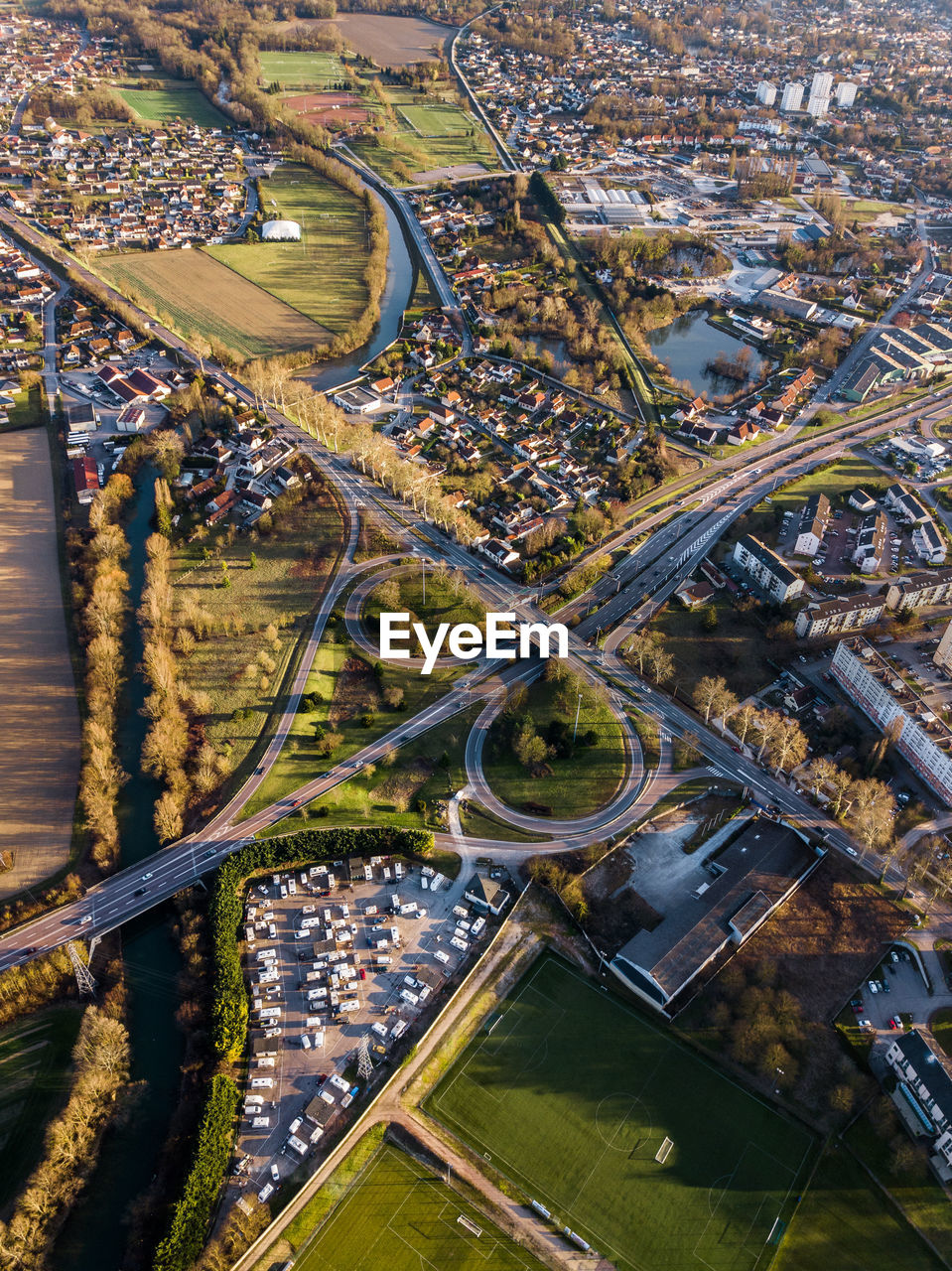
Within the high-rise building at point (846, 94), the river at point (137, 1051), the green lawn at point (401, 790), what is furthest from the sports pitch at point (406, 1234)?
the high-rise building at point (846, 94)

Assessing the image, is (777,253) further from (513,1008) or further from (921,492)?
(513,1008)

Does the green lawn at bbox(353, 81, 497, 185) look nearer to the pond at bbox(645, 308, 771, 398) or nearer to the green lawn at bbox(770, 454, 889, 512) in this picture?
the pond at bbox(645, 308, 771, 398)

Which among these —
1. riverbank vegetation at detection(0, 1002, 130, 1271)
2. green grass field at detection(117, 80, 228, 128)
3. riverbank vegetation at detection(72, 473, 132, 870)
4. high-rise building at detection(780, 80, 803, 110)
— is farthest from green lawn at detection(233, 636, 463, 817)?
high-rise building at detection(780, 80, 803, 110)

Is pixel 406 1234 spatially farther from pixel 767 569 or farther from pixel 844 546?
pixel 844 546

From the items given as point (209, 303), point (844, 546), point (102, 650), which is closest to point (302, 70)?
point (209, 303)

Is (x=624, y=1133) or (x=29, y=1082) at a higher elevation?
(x=624, y=1133)

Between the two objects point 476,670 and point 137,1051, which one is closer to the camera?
point 137,1051
